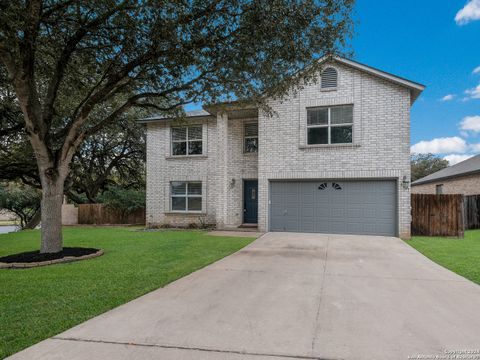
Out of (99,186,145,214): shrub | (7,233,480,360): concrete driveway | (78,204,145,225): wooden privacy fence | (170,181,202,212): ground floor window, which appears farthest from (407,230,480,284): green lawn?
(78,204,145,225): wooden privacy fence

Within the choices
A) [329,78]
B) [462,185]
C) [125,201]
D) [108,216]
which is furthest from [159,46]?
[462,185]

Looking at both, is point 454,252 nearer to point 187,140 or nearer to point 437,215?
point 437,215

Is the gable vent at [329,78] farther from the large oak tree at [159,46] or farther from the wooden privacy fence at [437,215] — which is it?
the wooden privacy fence at [437,215]

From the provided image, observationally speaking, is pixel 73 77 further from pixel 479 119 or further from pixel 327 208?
pixel 479 119

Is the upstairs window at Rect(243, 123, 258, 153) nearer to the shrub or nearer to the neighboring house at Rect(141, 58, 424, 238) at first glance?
the neighboring house at Rect(141, 58, 424, 238)

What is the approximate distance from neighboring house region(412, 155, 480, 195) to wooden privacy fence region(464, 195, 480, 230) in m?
3.03

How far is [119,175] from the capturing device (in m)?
24.2

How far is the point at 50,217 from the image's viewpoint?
25.7 ft

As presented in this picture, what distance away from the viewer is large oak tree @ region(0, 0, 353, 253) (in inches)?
256

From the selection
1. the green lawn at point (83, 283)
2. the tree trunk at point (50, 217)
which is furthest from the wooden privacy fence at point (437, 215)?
the tree trunk at point (50, 217)

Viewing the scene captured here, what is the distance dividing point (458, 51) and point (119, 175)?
77.4ft

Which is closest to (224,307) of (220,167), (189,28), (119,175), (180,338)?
(180,338)

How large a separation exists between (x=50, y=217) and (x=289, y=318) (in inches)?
275

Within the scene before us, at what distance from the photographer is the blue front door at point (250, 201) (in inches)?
566
